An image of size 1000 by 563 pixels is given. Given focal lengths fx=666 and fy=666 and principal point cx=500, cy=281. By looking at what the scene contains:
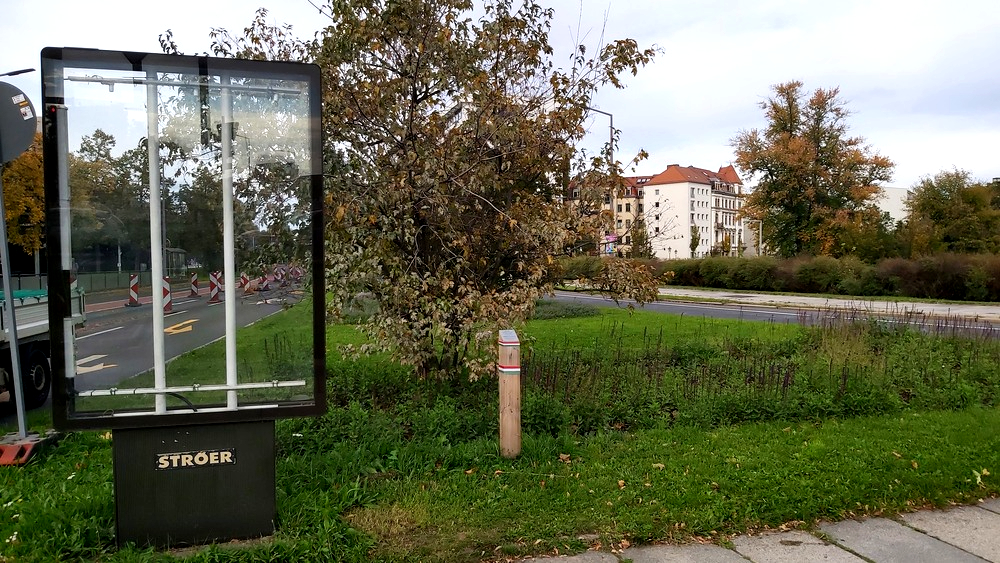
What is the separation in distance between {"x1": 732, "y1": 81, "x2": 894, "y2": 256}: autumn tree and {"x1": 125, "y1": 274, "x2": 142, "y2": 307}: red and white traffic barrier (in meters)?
46.6

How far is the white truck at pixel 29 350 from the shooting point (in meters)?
7.64

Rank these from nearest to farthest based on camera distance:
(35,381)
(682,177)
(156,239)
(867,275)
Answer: (156,239), (35,381), (867,275), (682,177)

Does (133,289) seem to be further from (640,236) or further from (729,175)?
(729,175)

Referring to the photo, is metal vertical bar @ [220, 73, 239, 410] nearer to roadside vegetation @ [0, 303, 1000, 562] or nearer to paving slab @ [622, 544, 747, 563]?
roadside vegetation @ [0, 303, 1000, 562]

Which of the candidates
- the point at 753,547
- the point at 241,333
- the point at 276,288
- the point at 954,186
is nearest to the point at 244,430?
the point at 241,333

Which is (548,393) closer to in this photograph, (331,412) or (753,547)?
(331,412)

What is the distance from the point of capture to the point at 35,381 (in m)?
8.21

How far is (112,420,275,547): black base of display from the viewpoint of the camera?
143 inches

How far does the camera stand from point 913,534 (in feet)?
13.9

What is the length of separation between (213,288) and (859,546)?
4.18m

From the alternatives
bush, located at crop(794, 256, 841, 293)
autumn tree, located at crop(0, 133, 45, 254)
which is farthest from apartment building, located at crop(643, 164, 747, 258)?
autumn tree, located at crop(0, 133, 45, 254)

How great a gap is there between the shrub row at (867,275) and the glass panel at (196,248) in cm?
1836

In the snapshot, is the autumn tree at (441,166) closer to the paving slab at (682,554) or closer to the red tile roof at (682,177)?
the paving slab at (682,554)

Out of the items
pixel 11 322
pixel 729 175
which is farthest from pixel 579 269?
pixel 729 175
